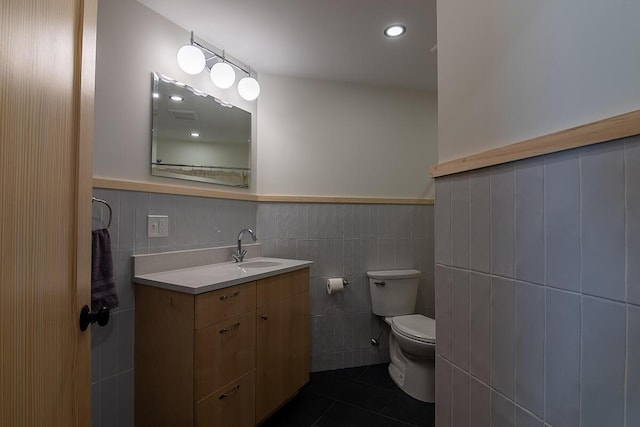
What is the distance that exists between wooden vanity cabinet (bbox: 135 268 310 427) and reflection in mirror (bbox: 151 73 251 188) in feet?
2.45

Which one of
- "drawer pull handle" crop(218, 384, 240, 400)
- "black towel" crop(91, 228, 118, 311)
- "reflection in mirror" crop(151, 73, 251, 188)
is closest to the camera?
"black towel" crop(91, 228, 118, 311)

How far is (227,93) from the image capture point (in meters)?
2.00

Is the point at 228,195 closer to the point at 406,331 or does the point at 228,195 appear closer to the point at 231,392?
the point at 231,392

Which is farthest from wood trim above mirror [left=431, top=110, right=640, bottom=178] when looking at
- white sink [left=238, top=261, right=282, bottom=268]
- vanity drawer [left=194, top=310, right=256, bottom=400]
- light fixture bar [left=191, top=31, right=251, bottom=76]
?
light fixture bar [left=191, top=31, right=251, bottom=76]

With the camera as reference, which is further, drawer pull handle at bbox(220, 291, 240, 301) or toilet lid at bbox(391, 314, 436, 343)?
toilet lid at bbox(391, 314, 436, 343)

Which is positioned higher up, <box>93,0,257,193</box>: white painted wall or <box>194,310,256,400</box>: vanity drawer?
<box>93,0,257,193</box>: white painted wall

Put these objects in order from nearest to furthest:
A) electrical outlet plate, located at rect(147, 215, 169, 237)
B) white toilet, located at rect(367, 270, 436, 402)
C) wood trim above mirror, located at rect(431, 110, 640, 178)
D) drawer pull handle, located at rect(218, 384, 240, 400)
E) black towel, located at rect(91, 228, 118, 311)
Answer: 1. wood trim above mirror, located at rect(431, 110, 640, 178)
2. black towel, located at rect(91, 228, 118, 311)
3. drawer pull handle, located at rect(218, 384, 240, 400)
4. electrical outlet plate, located at rect(147, 215, 169, 237)
5. white toilet, located at rect(367, 270, 436, 402)

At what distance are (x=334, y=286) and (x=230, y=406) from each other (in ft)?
3.44

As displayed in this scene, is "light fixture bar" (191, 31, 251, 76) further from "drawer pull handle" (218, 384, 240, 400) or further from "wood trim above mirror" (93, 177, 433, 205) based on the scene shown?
"drawer pull handle" (218, 384, 240, 400)

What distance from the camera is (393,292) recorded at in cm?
225

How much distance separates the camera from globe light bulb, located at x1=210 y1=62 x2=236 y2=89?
1824mm

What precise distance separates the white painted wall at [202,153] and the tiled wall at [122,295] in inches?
9.7

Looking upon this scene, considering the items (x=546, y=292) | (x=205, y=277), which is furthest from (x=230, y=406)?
(x=546, y=292)

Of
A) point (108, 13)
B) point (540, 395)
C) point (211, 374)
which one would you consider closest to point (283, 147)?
point (108, 13)
